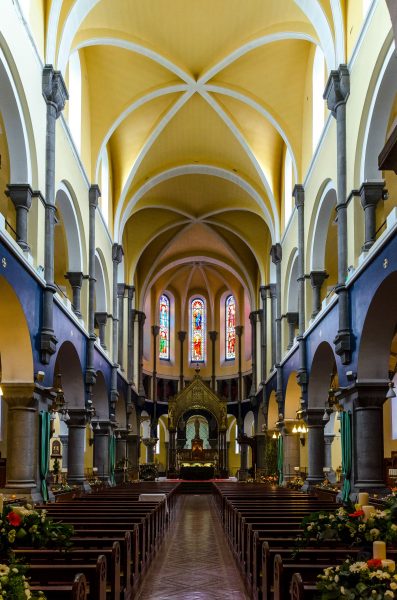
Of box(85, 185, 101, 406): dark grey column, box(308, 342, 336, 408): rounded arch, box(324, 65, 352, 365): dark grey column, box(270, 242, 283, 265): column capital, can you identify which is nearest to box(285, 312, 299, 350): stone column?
box(270, 242, 283, 265): column capital

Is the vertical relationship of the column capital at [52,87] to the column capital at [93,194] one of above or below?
above

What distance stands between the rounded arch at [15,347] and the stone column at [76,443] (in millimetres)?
7512

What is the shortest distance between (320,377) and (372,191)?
9105 mm

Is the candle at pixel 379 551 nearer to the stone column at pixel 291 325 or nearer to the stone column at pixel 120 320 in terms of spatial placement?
the stone column at pixel 291 325

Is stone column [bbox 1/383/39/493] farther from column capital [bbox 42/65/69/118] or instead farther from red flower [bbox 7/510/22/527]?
red flower [bbox 7/510/22/527]

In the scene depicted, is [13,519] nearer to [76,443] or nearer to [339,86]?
[339,86]

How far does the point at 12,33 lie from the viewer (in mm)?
15688

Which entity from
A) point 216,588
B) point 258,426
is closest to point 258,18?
point 216,588

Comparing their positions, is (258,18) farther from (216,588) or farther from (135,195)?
(216,588)

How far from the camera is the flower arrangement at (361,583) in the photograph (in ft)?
15.6

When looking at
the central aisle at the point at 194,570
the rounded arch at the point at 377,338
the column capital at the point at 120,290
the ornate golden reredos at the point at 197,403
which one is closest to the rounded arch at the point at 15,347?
the central aisle at the point at 194,570

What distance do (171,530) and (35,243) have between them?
8030 millimetres

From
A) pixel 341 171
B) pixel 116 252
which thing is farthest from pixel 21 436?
pixel 116 252

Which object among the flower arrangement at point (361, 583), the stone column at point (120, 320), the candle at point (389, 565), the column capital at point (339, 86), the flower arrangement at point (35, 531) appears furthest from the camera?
the stone column at point (120, 320)
